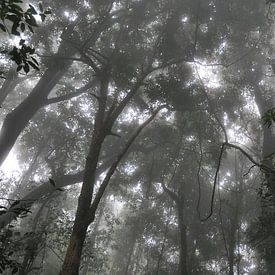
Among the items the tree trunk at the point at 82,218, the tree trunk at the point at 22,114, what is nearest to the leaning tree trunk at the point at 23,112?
the tree trunk at the point at 22,114

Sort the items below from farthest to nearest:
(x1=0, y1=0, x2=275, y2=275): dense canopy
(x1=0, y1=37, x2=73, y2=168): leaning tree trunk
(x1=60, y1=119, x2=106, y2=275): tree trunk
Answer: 1. (x1=0, y1=37, x2=73, y2=168): leaning tree trunk
2. (x1=0, y1=0, x2=275, y2=275): dense canopy
3. (x1=60, y1=119, x2=106, y2=275): tree trunk

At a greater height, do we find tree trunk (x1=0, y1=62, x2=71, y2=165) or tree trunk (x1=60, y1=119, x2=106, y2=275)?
tree trunk (x1=0, y1=62, x2=71, y2=165)

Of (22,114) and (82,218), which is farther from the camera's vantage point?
(22,114)

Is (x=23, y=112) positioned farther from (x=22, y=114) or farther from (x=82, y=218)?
(x=82, y=218)

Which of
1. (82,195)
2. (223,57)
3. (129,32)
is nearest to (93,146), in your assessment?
(82,195)

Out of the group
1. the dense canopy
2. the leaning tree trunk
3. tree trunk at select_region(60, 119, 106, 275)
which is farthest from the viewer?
the leaning tree trunk

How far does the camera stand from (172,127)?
18719 millimetres

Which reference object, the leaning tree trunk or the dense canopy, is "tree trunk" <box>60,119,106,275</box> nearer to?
the dense canopy

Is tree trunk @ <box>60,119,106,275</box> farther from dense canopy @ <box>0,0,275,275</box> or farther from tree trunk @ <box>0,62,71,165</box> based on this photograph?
tree trunk @ <box>0,62,71,165</box>

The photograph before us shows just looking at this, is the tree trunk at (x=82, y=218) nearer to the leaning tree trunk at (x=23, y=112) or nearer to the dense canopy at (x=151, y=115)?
the dense canopy at (x=151, y=115)

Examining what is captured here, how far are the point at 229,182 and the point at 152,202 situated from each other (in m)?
5.26

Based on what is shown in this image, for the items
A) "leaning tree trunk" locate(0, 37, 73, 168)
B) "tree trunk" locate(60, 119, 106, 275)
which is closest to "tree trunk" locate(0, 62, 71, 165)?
"leaning tree trunk" locate(0, 37, 73, 168)

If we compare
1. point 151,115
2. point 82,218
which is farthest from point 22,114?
point 82,218

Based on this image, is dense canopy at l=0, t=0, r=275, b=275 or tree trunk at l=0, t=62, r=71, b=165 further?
tree trunk at l=0, t=62, r=71, b=165
